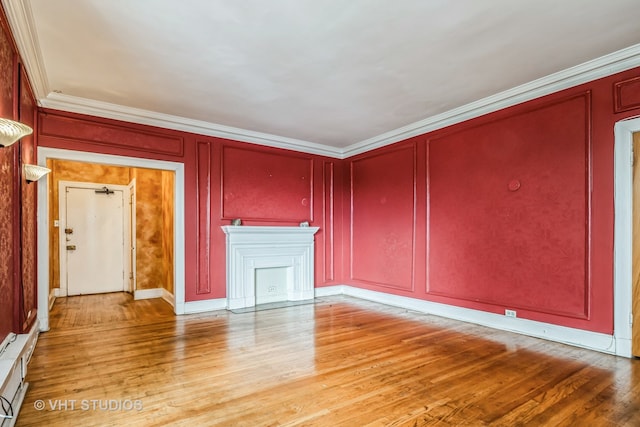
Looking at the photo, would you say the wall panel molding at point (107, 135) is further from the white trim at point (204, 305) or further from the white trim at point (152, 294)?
the white trim at point (152, 294)

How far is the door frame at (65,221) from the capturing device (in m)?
6.14

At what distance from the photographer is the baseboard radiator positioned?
188 centimetres

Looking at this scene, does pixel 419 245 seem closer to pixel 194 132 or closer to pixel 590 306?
pixel 590 306

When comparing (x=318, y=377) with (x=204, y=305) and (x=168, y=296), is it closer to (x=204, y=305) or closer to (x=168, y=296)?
(x=204, y=305)

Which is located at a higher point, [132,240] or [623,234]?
[623,234]

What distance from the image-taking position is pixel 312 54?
3088 mm

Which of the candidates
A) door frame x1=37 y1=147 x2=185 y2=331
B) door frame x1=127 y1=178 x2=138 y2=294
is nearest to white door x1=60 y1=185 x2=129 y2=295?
door frame x1=127 y1=178 x2=138 y2=294

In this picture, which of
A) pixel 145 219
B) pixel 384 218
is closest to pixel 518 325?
pixel 384 218

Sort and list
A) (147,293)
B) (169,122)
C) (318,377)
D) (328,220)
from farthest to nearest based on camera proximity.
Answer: (328,220) < (147,293) < (169,122) < (318,377)

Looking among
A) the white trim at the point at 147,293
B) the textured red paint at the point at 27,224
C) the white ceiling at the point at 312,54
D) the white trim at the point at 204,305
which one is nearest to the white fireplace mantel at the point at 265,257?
the white trim at the point at 204,305

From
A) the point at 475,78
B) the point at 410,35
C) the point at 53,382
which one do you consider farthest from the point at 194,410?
the point at 475,78

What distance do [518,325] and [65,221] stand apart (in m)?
7.27

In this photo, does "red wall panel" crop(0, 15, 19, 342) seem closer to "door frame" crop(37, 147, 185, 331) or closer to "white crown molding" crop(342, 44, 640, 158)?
"door frame" crop(37, 147, 185, 331)

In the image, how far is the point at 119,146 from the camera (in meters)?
4.46
